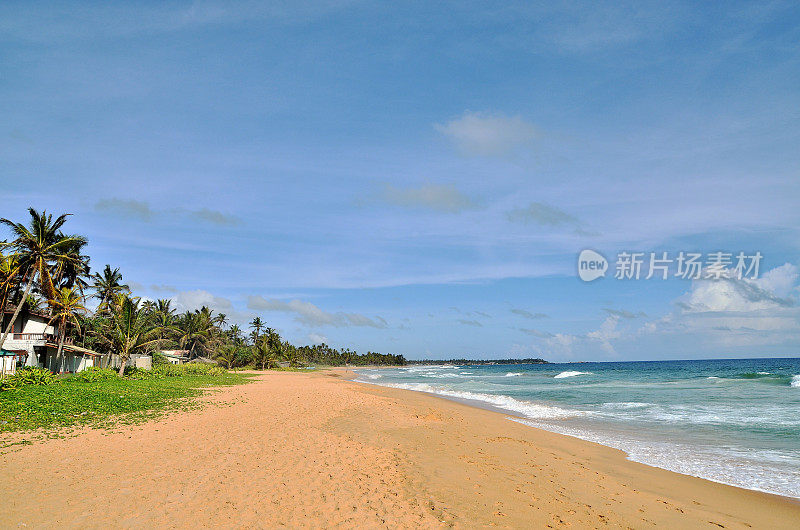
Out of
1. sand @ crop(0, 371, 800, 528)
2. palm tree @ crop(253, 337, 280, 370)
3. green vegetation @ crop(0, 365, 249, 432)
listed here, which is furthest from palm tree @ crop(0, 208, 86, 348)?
palm tree @ crop(253, 337, 280, 370)

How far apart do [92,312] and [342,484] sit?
4664 centimetres

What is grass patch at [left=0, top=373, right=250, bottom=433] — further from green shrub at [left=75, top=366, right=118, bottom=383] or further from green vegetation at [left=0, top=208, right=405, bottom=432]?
green shrub at [left=75, top=366, right=118, bottom=383]

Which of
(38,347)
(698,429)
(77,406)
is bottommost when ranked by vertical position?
(698,429)

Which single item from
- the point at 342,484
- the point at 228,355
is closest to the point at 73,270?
the point at 228,355

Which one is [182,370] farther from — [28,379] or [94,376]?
[28,379]

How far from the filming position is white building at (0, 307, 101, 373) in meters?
34.5

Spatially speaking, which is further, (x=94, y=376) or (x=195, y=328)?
(x=195, y=328)

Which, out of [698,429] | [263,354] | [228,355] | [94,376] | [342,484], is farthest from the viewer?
[263,354]

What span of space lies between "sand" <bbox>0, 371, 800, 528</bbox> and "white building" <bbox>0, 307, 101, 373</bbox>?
27745 millimetres

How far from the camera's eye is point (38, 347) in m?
38.1

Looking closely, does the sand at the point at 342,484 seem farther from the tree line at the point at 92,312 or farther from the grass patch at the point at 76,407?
the tree line at the point at 92,312

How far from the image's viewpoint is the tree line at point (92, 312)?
3534 centimetres

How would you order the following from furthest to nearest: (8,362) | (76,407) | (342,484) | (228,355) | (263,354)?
(263,354) → (228,355) → (8,362) → (76,407) → (342,484)

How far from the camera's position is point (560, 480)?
10.4 metres
